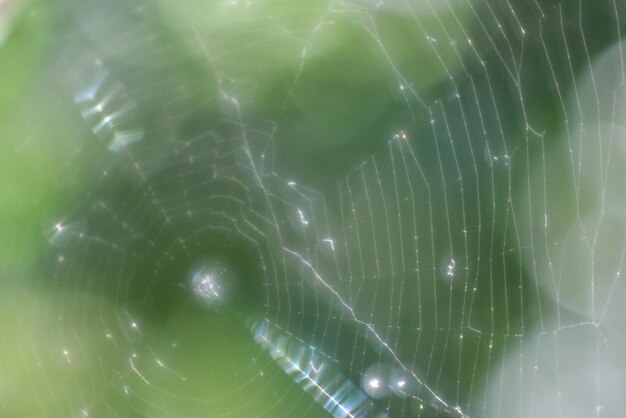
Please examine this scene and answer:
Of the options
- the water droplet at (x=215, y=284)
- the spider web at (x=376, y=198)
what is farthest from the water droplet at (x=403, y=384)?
the water droplet at (x=215, y=284)

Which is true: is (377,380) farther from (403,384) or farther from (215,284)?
(215,284)

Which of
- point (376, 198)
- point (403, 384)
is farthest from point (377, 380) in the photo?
point (376, 198)

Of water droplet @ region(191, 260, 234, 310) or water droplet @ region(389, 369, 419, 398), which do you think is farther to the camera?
water droplet @ region(191, 260, 234, 310)

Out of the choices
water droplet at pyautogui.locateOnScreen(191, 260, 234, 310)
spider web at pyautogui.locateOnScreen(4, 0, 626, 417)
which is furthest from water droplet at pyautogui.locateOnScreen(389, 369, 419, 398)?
water droplet at pyautogui.locateOnScreen(191, 260, 234, 310)

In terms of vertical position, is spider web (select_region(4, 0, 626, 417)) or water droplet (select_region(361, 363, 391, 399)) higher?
spider web (select_region(4, 0, 626, 417))

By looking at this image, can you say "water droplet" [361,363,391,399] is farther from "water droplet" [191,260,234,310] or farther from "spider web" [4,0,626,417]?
"water droplet" [191,260,234,310]

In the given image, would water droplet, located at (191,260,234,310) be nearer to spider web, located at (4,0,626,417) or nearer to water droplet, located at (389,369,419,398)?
spider web, located at (4,0,626,417)

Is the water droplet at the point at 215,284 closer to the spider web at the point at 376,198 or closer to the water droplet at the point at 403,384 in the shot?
the spider web at the point at 376,198

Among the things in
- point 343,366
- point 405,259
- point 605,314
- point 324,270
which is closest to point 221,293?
point 324,270
